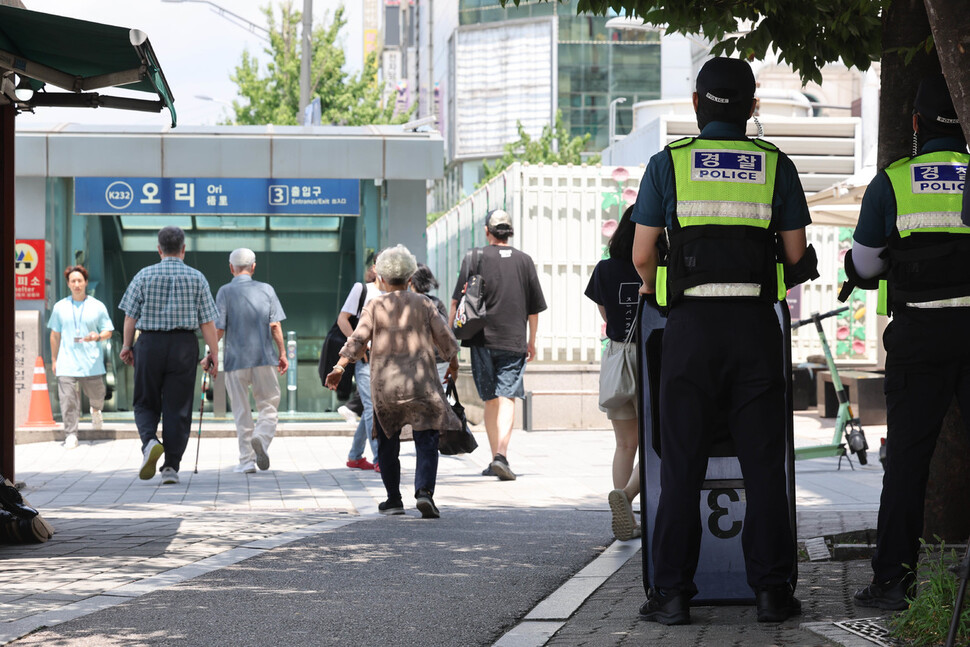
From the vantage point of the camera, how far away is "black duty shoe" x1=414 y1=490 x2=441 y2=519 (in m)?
8.31

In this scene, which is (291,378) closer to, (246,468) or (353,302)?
(246,468)

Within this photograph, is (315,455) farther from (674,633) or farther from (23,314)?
(674,633)

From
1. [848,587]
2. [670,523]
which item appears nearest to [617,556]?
[848,587]

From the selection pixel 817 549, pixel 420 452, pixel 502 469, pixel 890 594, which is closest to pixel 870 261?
pixel 890 594

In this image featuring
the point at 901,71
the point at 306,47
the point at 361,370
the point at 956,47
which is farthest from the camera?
Result: the point at 306,47

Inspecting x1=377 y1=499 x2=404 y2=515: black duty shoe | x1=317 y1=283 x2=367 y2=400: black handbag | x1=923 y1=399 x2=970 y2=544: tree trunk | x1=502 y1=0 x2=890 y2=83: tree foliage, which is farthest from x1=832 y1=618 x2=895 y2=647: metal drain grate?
x1=317 y1=283 x2=367 y2=400: black handbag

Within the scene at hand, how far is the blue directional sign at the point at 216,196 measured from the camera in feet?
52.5

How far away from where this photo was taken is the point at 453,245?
22125 mm

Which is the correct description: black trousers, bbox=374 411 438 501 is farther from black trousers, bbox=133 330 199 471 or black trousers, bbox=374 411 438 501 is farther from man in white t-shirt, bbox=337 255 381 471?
man in white t-shirt, bbox=337 255 381 471

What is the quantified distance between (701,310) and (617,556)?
2311 mm

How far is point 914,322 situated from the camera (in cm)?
472

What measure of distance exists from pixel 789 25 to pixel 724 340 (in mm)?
2672

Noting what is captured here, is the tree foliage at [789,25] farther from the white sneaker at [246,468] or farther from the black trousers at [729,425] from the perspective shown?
the white sneaker at [246,468]

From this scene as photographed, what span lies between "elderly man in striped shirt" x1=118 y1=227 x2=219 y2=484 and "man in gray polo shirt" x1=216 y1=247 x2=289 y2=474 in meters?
1.14
